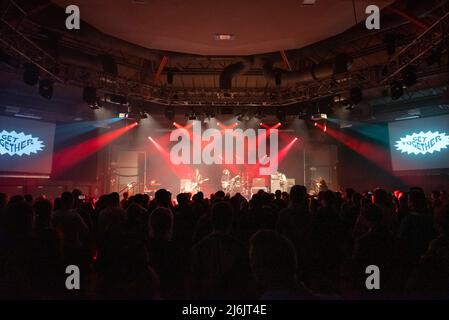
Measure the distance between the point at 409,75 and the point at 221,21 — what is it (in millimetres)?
4798

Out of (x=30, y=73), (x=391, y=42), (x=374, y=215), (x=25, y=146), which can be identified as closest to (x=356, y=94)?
(x=391, y=42)

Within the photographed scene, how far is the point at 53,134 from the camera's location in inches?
484

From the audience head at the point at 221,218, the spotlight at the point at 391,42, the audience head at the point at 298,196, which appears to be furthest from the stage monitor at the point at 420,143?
the audience head at the point at 221,218

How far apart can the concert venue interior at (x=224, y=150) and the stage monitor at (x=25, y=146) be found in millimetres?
47

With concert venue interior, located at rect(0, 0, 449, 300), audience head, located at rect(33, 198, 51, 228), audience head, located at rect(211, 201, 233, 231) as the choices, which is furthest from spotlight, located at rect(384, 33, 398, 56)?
audience head, located at rect(33, 198, 51, 228)

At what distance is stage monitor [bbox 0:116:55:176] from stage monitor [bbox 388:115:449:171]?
1372cm

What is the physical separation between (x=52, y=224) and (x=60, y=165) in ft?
34.8

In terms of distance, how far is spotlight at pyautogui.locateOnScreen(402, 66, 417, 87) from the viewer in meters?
7.66

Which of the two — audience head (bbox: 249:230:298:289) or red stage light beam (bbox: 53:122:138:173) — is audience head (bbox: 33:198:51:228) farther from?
red stage light beam (bbox: 53:122:138:173)

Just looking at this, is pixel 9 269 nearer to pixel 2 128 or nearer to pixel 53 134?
pixel 2 128

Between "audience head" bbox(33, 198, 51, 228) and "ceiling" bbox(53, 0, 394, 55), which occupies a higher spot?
"ceiling" bbox(53, 0, 394, 55)

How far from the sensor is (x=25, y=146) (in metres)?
11.3

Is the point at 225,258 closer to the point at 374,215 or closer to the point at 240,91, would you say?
the point at 374,215

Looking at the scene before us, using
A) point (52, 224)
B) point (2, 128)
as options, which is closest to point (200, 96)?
point (2, 128)
